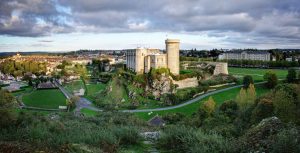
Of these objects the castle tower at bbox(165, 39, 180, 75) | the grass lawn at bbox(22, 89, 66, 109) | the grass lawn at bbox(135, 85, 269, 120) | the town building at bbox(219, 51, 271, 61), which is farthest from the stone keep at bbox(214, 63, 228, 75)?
the town building at bbox(219, 51, 271, 61)

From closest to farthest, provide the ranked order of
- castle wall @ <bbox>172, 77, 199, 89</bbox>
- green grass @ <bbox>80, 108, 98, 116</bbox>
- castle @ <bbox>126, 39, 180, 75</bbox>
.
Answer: green grass @ <bbox>80, 108, 98, 116</bbox> < castle wall @ <bbox>172, 77, 199, 89</bbox> < castle @ <bbox>126, 39, 180, 75</bbox>

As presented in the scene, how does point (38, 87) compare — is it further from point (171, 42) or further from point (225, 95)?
point (225, 95)

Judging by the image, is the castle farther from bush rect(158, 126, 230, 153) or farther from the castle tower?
bush rect(158, 126, 230, 153)

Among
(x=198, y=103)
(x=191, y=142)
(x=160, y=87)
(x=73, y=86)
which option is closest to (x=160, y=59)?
(x=160, y=87)

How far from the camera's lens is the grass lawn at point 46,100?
4773 cm

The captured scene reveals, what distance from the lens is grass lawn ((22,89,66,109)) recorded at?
47734 mm

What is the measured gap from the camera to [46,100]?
170ft

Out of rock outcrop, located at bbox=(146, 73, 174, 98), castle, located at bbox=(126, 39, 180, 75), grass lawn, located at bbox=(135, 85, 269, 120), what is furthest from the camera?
castle, located at bbox=(126, 39, 180, 75)

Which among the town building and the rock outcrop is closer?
the rock outcrop

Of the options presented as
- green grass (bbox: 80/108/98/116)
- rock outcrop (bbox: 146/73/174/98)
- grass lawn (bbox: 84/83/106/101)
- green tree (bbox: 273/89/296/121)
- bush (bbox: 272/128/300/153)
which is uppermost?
bush (bbox: 272/128/300/153)

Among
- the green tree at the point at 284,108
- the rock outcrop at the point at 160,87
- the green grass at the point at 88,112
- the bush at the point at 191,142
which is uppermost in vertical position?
the bush at the point at 191,142

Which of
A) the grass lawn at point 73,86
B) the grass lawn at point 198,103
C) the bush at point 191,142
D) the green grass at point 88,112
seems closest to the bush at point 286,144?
the bush at point 191,142

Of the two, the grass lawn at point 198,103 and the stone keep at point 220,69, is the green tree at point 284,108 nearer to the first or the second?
the grass lawn at point 198,103

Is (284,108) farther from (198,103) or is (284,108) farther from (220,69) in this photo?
(220,69)
